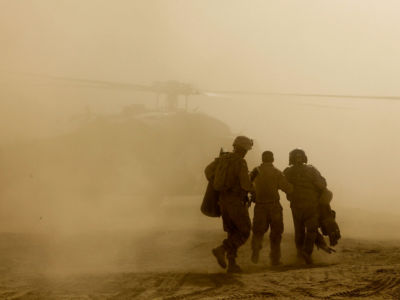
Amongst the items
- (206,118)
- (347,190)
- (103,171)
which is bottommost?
(347,190)

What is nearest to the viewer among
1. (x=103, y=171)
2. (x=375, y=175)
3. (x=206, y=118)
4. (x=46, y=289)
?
(x=46, y=289)

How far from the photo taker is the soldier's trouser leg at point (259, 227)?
7.31 metres

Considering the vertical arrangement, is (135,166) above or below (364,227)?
above

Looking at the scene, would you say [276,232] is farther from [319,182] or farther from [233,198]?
[233,198]

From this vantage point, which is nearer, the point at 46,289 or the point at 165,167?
the point at 46,289

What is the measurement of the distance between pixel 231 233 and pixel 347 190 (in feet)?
103

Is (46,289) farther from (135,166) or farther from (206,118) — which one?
(206,118)

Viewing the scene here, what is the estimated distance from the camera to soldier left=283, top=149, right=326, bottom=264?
752 centimetres

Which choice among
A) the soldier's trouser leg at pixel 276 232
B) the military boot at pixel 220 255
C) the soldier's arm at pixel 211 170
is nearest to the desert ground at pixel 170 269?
the military boot at pixel 220 255

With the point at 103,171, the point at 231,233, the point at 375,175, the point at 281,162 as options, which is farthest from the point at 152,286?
the point at 375,175

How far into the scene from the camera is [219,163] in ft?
21.6

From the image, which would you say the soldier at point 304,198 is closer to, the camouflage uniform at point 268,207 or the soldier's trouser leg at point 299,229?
the soldier's trouser leg at point 299,229

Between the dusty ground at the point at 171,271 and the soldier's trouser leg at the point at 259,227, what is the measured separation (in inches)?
12.7

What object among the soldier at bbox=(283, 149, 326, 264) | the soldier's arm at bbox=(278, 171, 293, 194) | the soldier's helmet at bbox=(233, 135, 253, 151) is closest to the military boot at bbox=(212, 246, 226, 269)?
the soldier's helmet at bbox=(233, 135, 253, 151)
